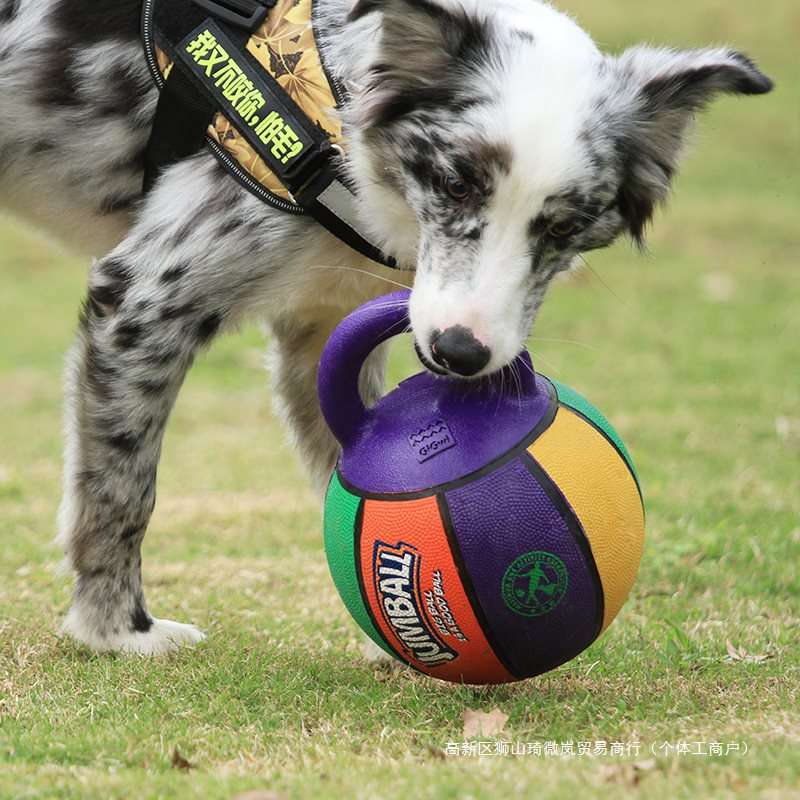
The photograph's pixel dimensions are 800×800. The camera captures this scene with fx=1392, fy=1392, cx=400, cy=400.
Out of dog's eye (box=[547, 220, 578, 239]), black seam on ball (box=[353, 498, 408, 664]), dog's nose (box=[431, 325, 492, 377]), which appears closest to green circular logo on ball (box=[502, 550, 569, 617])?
black seam on ball (box=[353, 498, 408, 664])

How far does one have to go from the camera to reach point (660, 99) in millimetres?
3908

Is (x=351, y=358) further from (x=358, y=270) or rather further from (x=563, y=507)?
(x=563, y=507)

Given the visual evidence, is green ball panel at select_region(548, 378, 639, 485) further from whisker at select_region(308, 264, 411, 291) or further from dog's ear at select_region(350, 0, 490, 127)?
dog's ear at select_region(350, 0, 490, 127)

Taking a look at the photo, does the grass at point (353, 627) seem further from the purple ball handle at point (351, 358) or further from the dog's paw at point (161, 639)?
the purple ball handle at point (351, 358)

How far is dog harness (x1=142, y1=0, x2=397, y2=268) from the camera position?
4.04 metres

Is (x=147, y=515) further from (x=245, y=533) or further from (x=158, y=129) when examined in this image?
(x=245, y=533)

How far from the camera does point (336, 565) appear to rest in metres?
3.80

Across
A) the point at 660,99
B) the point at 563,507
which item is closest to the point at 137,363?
the point at 563,507

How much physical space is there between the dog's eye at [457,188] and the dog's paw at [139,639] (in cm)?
172

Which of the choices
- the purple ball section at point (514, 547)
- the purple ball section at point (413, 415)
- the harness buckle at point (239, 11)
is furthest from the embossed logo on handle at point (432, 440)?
the harness buckle at point (239, 11)

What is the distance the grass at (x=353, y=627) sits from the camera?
125 inches

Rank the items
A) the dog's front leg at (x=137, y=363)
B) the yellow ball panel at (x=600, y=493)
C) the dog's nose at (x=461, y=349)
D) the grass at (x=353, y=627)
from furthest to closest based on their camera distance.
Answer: the dog's front leg at (x=137, y=363)
the yellow ball panel at (x=600, y=493)
the dog's nose at (x=461, y=349)
the grass at (x=353, y=627)

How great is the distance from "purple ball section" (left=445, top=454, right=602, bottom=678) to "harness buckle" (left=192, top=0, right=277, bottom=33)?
5.12 feet

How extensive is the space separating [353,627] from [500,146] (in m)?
1.95
